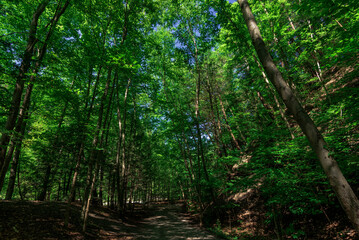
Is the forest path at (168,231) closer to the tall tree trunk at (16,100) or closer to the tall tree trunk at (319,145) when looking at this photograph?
the tall tree trunk at (319,145)

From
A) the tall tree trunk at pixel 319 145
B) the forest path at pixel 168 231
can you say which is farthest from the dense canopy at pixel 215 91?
the forest path at pixel 168 231

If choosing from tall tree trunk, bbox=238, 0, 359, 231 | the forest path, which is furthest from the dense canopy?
the forest path

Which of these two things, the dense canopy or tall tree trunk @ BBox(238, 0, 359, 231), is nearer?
tall tree trunk @ BBox(238, 0, 359, 231)

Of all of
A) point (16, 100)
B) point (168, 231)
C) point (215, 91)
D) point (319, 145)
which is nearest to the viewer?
point (319, 145)

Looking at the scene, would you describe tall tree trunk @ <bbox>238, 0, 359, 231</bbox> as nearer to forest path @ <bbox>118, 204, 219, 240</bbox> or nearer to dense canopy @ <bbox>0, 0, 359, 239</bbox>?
dense canopy @ <bbox>0, 0, 359, 239</bbox>

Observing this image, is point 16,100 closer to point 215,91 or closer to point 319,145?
point 319,145

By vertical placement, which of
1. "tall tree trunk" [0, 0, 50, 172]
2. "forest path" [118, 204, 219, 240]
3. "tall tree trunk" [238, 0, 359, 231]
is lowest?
"forest path" [118, 204, 219, 240]

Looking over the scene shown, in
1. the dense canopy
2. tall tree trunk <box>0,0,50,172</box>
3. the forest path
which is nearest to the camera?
the dense canopy

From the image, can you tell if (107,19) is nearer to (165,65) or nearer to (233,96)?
(165,65)

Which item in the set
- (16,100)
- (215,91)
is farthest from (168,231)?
(215,91)

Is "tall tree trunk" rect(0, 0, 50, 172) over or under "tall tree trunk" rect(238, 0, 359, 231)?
over

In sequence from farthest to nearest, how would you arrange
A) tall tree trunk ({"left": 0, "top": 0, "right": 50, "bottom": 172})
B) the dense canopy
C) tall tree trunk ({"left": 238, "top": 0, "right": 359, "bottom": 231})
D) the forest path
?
the forest path < tall tree trunk ({"left": 0, "top": 0, "right": 50, "bottom": 172}) < the dense canopy < tall tree trunk ({"left": 238, "top": 0, "right": 359, "bottom": 231})

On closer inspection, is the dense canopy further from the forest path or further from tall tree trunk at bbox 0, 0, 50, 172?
the forest path

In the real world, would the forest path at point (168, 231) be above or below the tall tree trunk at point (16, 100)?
below
